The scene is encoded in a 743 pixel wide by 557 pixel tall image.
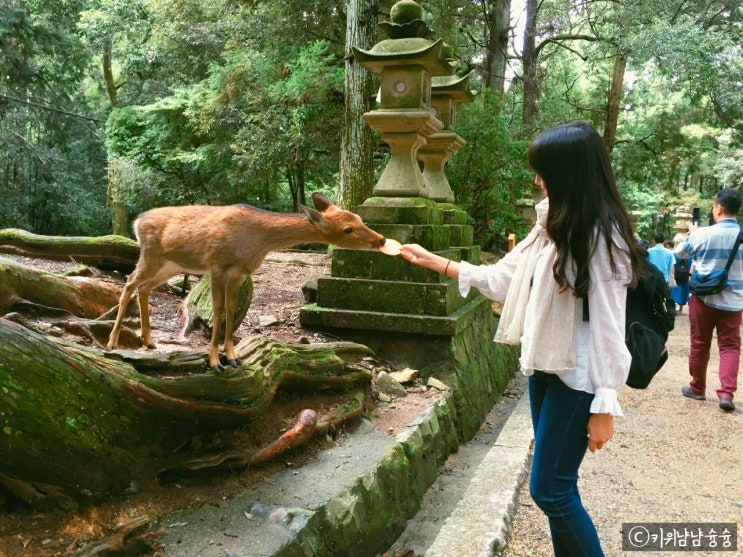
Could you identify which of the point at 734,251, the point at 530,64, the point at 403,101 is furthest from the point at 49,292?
the point at 530,64

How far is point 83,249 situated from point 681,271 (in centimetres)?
806

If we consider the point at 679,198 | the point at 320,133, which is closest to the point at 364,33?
the point at 320,133

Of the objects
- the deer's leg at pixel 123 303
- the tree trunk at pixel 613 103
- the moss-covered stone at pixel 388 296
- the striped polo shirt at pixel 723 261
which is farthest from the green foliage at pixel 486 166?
the deer's leg at pixel 123 303

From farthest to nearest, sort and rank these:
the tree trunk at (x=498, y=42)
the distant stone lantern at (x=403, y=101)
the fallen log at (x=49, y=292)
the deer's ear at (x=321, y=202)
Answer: the tree trunk at (x=498, y=42), the distant stone lantern at (x=403, y=101), the fallen log at (x=49, y=292), the deer's ear at (x=321, y=202)

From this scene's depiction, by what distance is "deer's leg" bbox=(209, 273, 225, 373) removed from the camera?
2.90 meters

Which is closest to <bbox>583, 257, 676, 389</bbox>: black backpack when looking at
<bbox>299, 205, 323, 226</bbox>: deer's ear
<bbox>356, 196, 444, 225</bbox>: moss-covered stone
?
<bbox>299, 205, 323, 226</bbox>: deer's ear

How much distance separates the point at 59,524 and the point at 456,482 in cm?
258

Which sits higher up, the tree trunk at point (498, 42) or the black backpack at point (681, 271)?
the tree trunk at point (498, 42)

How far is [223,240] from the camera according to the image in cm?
301

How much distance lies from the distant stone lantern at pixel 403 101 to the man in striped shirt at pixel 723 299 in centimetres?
A: 277

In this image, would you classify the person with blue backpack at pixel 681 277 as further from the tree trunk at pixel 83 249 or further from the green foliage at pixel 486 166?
the tree trunk at pixel 83 249

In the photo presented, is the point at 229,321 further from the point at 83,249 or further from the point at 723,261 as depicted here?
the point at 723,261

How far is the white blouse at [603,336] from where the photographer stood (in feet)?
6.51

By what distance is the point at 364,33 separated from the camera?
8.44 metres
